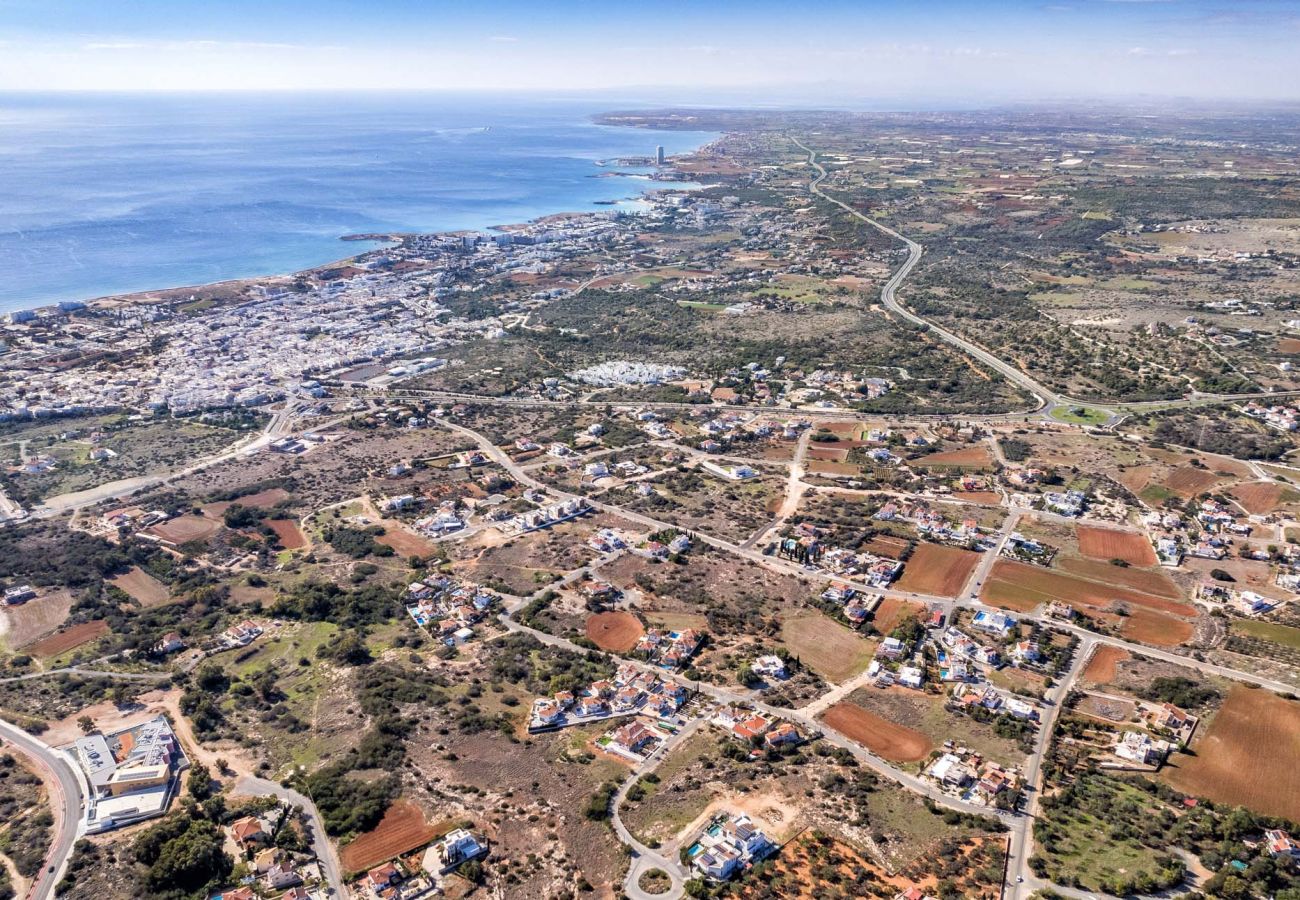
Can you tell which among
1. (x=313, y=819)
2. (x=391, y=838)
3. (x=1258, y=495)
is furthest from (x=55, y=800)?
(x=1258, y=495)

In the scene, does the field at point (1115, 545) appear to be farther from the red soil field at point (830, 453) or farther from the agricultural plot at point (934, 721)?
the agricultural plot at point (934, 721)

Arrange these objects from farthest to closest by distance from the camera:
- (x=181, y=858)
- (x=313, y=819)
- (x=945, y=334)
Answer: (x=945, y=334) < (x=313, y=819) < (x=181, y=858)

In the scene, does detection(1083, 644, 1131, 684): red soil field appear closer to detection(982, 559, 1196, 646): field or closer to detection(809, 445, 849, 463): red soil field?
detection(982, 559, 1196, 646): field

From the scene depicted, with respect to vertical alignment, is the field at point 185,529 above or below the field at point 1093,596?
below

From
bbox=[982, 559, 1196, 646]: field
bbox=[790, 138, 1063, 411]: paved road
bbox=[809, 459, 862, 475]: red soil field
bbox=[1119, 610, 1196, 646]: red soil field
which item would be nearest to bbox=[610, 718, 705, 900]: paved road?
bbox=[982, 559, 1196, 646]: field

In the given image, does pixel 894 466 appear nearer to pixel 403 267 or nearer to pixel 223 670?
pixel 223 670

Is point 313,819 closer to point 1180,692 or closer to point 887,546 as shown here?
point 887,546

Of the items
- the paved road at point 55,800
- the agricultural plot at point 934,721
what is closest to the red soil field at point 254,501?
the paved road at point 55,800
